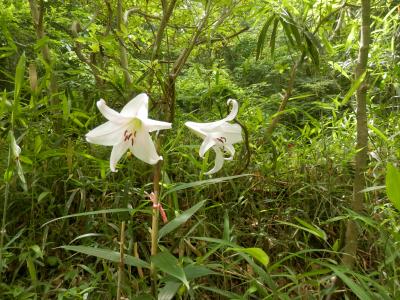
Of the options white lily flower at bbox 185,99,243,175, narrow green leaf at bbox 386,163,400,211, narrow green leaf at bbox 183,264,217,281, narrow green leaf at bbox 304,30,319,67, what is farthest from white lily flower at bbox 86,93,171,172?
narrow green leaf at bbox 304,30,319,67

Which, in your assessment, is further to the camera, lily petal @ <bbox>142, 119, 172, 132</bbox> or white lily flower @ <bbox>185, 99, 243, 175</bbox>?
white lily flower @ <bbox>185, 99, 243, 175</bbox>

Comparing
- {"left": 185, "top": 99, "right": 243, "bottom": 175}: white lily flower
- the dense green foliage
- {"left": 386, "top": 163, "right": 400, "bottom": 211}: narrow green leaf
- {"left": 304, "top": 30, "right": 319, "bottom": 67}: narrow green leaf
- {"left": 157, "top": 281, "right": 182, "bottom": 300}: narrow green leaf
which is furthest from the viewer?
{"left": 304, "top": 30, "right": 319, "bottom": 67}: narrow green leaf

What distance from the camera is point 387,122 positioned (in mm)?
2297

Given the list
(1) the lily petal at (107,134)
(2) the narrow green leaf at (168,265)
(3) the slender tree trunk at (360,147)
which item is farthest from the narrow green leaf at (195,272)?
(3) the slender tree trunk at (360,147)

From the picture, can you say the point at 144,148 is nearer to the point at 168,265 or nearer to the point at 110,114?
the point at 110,114

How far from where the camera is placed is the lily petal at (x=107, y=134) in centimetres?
92

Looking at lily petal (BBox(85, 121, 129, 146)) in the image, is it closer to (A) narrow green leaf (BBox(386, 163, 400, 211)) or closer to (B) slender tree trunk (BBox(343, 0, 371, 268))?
(A) narrow green leaf (BBox(386, 163, 400, 211))

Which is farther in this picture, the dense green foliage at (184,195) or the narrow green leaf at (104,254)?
the dense green foliage at (184,195)

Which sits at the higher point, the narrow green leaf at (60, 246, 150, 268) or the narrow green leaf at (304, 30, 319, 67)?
the narrow green leaf at (304, 30, 319, 67)

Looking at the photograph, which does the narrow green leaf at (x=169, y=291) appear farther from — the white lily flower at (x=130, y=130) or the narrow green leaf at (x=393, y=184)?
the narrow green leaf at (x=393, y=184)

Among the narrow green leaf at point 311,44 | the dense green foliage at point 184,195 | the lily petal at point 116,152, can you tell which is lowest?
the dense green foliage at point 184,195

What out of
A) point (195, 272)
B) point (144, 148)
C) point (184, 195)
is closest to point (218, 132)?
point (144, 148)

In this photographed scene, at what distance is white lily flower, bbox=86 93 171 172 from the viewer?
881 millimetres

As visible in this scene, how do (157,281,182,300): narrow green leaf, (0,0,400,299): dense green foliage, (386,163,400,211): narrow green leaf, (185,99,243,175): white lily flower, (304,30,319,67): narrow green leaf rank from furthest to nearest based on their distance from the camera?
(304,30,319,67): narrow green leaf, (0,0,400,299): dense green foliage, (185,99,243,175): white lily flower, (157,281,182,300): narrow green leaf, (386,163,400,211): narrow green leaf
